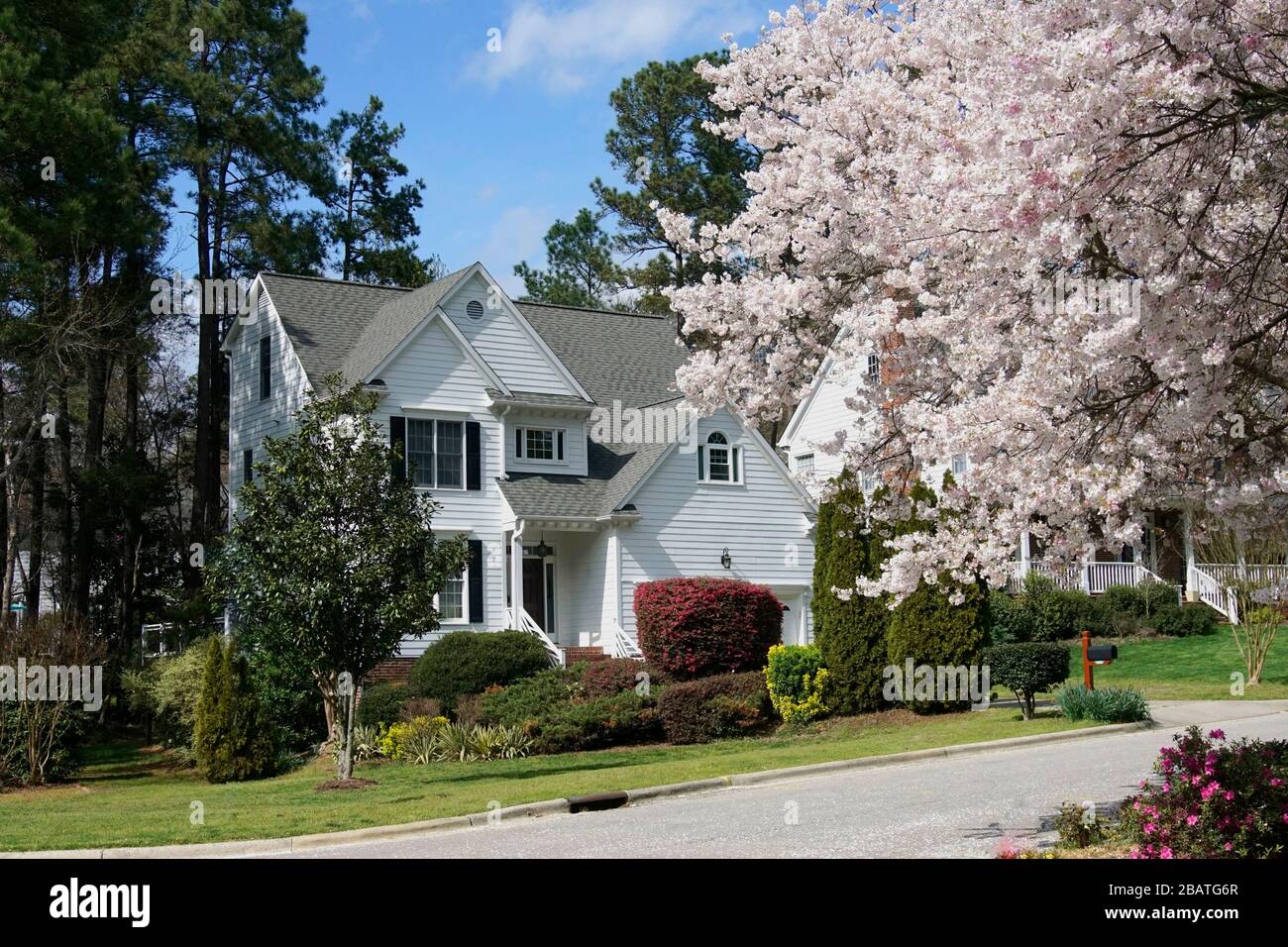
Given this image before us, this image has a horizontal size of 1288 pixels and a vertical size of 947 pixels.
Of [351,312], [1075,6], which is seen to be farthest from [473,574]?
[1075,6]

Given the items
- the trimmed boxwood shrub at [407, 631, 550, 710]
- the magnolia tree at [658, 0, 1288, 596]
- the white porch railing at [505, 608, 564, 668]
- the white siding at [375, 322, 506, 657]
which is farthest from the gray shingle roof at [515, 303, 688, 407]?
the magnolia tree at [658, 0, 1288, 596]

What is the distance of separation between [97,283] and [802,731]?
2095 cm

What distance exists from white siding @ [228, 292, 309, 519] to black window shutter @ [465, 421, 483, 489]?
3.86m

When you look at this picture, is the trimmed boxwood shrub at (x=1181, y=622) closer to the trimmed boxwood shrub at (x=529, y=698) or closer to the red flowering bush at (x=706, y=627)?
the red flowering bush at (x=706, y=627)

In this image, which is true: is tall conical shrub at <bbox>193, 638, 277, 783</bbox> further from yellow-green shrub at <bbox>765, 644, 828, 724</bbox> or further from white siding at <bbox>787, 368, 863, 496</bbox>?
white siding at <bbox>787, 368, 863, 496</bbox>

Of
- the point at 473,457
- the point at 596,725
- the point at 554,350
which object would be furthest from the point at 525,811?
the point at 554,350

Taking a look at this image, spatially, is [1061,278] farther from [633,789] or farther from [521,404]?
[521,404]

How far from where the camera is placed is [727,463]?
104 ft

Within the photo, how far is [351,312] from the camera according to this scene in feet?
108

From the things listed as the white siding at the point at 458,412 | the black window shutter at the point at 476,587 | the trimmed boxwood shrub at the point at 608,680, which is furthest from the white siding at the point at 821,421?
the trimmed boxwood shrub at the point at 608,680

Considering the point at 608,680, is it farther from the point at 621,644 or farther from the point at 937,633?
the point at 937,633

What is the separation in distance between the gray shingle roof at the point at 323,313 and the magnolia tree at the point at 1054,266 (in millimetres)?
20039

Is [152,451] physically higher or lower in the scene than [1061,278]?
higher

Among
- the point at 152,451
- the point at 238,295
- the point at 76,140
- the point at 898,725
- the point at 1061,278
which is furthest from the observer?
the point at 152,451
